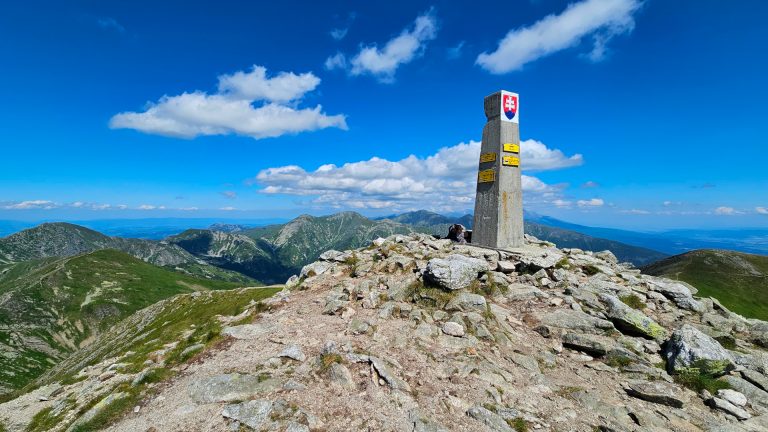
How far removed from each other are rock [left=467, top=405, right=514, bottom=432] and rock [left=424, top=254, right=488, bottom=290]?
8.68m

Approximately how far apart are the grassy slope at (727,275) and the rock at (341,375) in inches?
5980

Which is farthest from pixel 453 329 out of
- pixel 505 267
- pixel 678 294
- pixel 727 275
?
pixel 727 275

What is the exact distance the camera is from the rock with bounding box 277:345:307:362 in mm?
13883

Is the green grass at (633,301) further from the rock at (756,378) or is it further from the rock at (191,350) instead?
the rock at (191,350)

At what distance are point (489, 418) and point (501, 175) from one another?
19580 mm

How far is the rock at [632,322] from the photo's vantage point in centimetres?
1625

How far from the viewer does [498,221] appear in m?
26.9

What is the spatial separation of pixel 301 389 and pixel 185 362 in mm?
6178

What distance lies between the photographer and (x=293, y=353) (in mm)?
14086

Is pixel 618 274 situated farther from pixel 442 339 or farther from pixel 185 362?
pixel 185 362

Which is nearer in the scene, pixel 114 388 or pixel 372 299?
pixel 114 388

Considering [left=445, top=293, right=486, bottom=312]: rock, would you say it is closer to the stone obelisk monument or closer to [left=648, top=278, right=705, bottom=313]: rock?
the stone obelisk monument

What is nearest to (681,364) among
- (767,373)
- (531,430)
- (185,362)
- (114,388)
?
(767,373)

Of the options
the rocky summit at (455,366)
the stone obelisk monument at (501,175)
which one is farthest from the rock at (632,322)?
the stone obelisk monument at (501,175)
